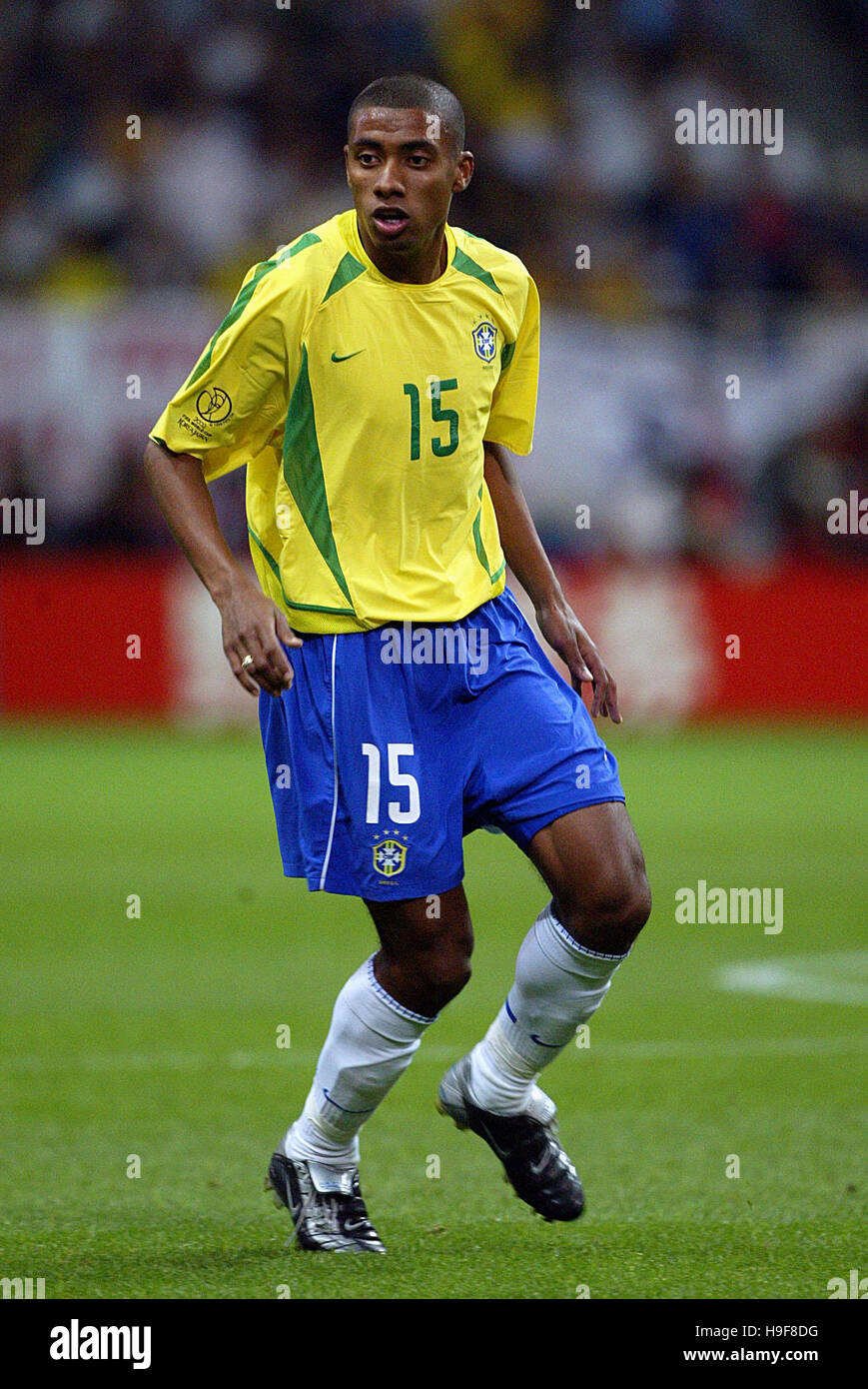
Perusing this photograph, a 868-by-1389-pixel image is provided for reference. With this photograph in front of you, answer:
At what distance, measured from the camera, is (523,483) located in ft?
55.3

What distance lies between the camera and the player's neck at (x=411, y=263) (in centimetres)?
416

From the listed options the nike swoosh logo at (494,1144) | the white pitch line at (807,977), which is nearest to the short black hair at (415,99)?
the nike swoosh logo at (494,1144)

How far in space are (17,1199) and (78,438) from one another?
12.4 m

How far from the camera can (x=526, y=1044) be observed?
4340 millimetres

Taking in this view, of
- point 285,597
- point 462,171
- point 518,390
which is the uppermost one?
point 462,171

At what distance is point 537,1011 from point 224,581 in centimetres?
114

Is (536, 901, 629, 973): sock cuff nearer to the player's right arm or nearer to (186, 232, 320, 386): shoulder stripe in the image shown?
the player's right arm

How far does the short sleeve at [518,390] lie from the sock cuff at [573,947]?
111cm

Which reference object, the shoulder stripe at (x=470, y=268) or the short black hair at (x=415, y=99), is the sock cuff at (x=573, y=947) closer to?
the shoulder stripe at (x=470, y=268)

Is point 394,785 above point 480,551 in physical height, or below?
below

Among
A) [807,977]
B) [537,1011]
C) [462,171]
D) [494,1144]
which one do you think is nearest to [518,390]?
[462,171]

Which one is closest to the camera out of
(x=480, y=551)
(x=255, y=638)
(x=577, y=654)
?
(x=255, y=638)

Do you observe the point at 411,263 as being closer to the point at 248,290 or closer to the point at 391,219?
the point at 391,219

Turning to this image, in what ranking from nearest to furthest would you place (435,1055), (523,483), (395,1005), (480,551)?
(395,1005) < (480,551) < (435,1055) < (523,483)
